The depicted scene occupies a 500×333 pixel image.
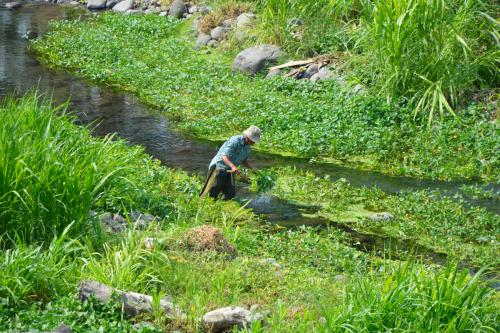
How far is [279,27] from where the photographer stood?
1888 centimetres

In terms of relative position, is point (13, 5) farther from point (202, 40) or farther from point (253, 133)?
point (253, 133)

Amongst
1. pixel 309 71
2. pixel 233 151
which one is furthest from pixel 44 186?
pixel 309 71

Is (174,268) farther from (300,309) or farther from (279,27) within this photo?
(279,27)

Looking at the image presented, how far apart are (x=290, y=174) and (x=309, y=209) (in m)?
1.42

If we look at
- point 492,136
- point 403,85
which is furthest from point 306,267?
point 403,85

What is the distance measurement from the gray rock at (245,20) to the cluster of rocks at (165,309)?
13.8 meters

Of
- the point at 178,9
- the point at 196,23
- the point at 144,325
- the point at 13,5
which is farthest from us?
the point at 13,5

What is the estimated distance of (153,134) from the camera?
1599 centimetres

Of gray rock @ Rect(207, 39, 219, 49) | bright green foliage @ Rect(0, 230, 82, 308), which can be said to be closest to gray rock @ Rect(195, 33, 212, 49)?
gray rock @ Rect(207, 39, 219, 49)

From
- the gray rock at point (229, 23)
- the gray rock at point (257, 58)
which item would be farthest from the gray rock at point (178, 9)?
the gray rock at point (257, 58)

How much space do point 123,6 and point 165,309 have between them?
70.6 ft

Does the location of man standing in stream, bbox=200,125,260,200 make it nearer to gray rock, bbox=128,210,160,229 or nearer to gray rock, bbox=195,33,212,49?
gray rock, bbox=128,210,160,229

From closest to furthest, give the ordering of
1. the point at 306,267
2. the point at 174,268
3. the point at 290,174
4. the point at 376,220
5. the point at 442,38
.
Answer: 1. the point at 174,268
2. the point at 306,267
3. the point at 376,220
4. the point at 290,174
5. the point at 442,38

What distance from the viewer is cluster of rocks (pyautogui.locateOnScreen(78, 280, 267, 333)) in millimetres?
7129
